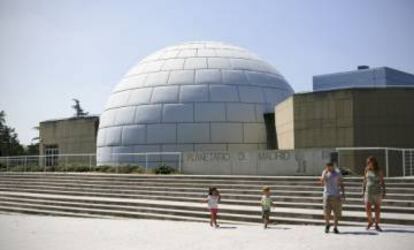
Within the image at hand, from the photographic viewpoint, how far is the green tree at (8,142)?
6714 cm

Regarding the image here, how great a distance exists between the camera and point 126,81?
33.7m

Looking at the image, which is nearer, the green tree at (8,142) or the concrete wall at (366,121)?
the concrete wall at (366,121)

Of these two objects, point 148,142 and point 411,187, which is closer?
point 411,187

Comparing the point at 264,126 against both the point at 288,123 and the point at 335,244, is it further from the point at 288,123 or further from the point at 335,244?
the point at 335,244

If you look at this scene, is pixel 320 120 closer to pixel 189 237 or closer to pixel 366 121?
pixel 366 121

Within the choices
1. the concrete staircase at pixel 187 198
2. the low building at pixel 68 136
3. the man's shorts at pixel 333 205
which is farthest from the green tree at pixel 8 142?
the man's shorts at pixel 333 205

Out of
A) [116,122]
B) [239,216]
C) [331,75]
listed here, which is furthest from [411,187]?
[331,75]

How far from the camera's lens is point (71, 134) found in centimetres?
4028

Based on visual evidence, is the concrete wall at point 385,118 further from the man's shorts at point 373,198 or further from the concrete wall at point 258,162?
the man's shorts at point 373,198

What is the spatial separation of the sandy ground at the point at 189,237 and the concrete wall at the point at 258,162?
7.52 meters

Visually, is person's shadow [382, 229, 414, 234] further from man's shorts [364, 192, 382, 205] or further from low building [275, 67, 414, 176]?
low building [275, 67, 414, 176]

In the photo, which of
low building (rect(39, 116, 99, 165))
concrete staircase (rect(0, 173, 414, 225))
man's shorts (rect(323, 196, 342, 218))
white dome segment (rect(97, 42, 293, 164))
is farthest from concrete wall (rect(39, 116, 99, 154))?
man's shorts (rect(323, 196, 342, 218))

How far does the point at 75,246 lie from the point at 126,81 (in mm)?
23456

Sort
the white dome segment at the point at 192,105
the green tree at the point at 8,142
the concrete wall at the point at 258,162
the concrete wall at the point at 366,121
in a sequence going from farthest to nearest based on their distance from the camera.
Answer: the green tree at the point at 8,142
the white dome segment at the point at 192,105
the concrete wall at the point at 366,121
the concrete wall at the point at 258,162
